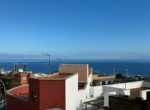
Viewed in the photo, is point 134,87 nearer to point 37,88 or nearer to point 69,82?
point 69,82

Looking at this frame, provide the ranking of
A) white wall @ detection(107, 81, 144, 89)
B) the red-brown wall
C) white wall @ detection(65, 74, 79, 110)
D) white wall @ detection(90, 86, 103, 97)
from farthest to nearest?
white wall @ detection(107, 81, 144, 89) → white wall @ detection(90, 86, 103, 97) → white wall @ detection(65, 74, 79, 110) → the red-brown wall

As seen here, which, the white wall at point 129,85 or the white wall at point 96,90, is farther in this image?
the white wall at point 129,85

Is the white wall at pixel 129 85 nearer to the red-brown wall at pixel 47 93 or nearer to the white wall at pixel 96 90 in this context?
the white wall at pixel 96 90

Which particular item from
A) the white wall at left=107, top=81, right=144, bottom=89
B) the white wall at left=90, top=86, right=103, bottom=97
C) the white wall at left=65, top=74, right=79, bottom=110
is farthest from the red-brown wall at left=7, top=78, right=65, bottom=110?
the white wall at left=107, top=81, right=144, bottom=89

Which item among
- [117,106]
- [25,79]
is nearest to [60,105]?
[117,106]

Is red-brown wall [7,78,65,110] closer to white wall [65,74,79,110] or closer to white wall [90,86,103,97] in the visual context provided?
white wall [65,74,79,110]

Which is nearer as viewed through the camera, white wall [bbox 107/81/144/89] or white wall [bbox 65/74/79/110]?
white wall [bbox 65/74/79/110]

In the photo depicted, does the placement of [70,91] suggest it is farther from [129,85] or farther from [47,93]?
[129,85]

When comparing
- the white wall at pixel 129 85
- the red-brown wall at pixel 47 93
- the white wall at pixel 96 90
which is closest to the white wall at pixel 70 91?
the red-brown wall at pixel 47 93

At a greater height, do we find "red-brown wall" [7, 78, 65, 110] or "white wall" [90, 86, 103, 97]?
"red-brown wall" [7, 78, 65, 110]

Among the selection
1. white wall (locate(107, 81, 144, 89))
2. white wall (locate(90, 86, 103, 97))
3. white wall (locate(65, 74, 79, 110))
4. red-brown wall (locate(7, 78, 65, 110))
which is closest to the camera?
red-brown wall (locate(7, 78, 65, 110))

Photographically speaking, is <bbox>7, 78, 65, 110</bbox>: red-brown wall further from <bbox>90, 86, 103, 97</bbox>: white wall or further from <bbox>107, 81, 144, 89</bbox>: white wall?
<bbox>107, 81, 144, 89</bbox>: white wall

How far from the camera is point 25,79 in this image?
50.9 metres

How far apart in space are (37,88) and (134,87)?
24.3 m
